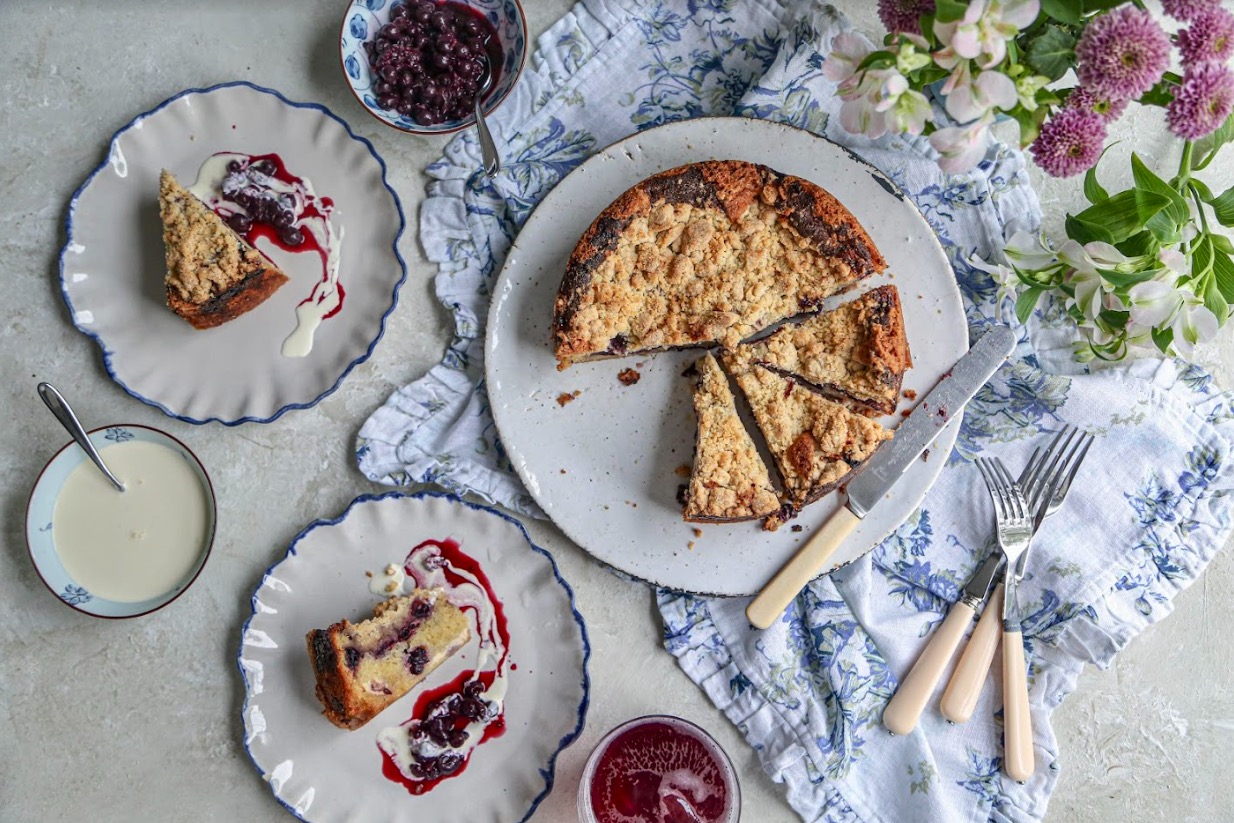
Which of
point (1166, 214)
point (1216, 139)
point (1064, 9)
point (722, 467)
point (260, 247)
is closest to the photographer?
point (1064, 9)

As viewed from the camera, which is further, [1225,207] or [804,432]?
[804,432]

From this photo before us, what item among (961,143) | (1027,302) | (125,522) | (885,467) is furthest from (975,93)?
(125,522)

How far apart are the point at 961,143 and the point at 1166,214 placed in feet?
3.05

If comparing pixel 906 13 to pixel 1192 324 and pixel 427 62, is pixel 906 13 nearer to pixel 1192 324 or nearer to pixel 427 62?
pixel 1192 324

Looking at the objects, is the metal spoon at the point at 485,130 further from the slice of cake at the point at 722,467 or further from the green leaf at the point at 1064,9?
the green leaf at the point at 1064,9

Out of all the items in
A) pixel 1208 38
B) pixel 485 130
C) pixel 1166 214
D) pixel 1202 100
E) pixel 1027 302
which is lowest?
pixel 485 130

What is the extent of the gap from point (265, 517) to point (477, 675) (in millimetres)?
1114

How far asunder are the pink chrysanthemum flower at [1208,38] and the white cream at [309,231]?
3.09m

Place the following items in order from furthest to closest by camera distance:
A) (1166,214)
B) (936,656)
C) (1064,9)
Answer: (936,656) → (1166,214) → (1064,9)

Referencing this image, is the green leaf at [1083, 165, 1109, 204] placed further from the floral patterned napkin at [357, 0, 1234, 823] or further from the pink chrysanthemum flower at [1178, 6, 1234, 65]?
the pink chrysanthemum flower at [1178, 6, 1234, 65]

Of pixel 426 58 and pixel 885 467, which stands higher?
pixel 426 58

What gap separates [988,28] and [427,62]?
2.23 metres

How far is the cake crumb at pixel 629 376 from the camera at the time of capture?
3.95 metres

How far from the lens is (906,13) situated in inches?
114
